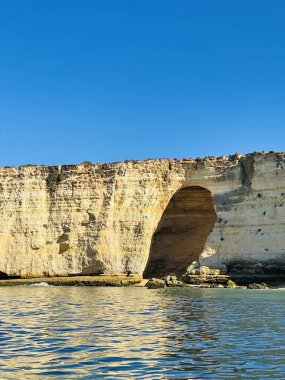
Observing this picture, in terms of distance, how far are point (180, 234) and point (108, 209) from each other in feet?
30.0

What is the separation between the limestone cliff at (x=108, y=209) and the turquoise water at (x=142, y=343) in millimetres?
21356

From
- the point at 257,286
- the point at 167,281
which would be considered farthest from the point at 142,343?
the point at 167,281

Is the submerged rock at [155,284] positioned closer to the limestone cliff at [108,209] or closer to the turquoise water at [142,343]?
the limestone cliff at [108,209]

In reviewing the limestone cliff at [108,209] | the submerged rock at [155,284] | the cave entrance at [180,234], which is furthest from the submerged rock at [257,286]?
the cave entrance at [180,234]

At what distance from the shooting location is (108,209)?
42.5m

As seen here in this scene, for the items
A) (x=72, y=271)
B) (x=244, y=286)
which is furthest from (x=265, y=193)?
(x=72, y=271)

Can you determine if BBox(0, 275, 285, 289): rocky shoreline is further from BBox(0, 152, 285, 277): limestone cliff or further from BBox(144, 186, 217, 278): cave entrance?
BBox(144, 186, 217, 278): cave entrance

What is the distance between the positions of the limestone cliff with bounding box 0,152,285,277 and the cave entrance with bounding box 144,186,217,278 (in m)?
4.88

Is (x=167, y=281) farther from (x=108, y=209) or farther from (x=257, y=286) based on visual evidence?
(x=108, y=209)

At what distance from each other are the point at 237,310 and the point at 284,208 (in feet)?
68.3

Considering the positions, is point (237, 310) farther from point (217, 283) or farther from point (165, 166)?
point (165, 166)

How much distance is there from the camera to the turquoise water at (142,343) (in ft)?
31.1

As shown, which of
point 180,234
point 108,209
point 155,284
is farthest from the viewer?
point 180,234

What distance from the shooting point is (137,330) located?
1402 centimetres
